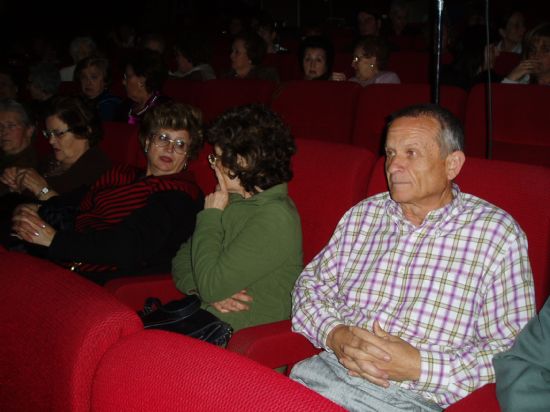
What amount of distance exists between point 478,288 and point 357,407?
15.8 inches

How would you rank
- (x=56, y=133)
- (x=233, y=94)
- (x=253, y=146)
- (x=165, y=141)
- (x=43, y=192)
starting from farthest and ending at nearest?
(x=233, y=94)
(x=56, y=133)
(x=43, y=192)
(x=165, y=141)
(x=253, y=146)

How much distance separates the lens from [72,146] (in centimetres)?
271

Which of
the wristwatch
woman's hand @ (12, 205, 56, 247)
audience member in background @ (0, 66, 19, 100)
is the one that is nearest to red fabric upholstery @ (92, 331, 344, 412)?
woman's hand @ (12, 205, 56, 247)

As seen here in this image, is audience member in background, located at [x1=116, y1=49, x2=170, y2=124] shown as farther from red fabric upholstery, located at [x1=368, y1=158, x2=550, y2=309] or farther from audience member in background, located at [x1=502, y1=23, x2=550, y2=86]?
red fabric upholstery, located at [x1=368, y1=158, x2=550, y2=309]

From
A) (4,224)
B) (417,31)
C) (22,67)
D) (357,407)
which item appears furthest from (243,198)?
(417,31)

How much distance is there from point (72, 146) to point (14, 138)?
0.59 metres

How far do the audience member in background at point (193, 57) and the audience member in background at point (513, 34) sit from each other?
245 cm

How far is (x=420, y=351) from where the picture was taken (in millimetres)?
1340

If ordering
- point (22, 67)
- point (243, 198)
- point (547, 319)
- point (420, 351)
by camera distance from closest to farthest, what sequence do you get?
1. point (547, 319)
2. point (420, 351)
3. point (243, 198)
4. point (22, 67)

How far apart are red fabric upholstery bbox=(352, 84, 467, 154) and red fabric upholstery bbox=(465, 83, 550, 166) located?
219mm

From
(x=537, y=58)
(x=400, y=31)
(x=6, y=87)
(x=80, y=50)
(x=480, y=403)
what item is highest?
(x=400, y=31)

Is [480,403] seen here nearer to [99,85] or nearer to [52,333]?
[52,333]

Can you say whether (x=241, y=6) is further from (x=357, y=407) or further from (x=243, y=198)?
(x=357, y=407)

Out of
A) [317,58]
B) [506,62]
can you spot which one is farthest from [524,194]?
[506,62]
